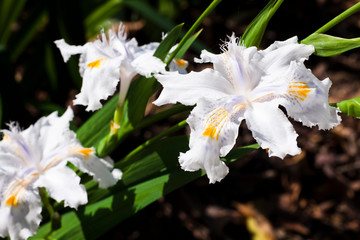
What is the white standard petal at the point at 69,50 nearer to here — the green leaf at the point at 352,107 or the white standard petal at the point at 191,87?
the white standard petal at the point at 191,87

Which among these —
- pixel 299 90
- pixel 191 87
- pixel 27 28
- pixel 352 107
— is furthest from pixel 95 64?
pixel 27 28

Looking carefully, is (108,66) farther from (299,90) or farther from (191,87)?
(299,90)

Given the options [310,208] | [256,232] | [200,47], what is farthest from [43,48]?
[310,208]

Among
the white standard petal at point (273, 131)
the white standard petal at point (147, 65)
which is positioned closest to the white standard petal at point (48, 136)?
the white standard petal at point (147, 65)

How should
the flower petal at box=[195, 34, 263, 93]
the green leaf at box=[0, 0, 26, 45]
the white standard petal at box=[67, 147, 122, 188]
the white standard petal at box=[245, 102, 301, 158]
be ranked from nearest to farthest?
1. the white standard petal at box=[245, 102, 301, 158]
2. the flower petal at box=[195, 34, 263, 93]
3. the white standard petal at box=[67, 147, 122, 188]
4. the green leaf at box=[0, 0, 26, 45]

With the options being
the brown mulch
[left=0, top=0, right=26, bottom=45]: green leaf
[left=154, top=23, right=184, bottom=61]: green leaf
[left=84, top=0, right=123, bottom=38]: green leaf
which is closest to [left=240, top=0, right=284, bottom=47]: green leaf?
[left=154, top=23, right=184, bottom=61]: green leaf

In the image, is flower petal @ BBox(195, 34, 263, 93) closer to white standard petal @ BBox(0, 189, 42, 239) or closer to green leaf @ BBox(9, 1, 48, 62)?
white standard petal @ BBox(0, 189, 42, 239)
